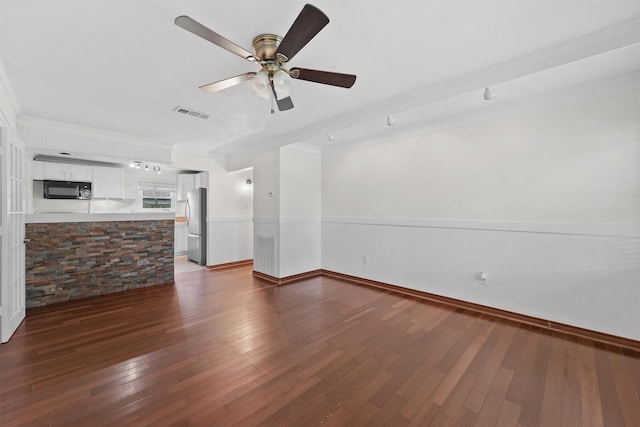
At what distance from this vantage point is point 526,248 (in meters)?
3.06

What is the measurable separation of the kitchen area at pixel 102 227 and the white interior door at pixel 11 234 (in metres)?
0.62

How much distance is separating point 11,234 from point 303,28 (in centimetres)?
355

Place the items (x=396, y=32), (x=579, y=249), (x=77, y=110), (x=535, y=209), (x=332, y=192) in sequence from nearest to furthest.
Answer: (x=396, y=32) < (x=579, y=249) < (x=535, y=209) < (x=77, y=110) < (x=332, y=192)

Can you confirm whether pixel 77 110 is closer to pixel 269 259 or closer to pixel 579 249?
pixel 269 259

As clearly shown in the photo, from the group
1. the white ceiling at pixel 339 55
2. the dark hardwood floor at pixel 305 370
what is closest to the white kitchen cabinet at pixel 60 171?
the white ceiling at pixel 339 55

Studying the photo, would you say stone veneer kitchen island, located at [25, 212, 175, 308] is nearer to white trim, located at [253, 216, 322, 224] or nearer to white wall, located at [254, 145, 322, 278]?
white trim, located at [253, 216, 322, 224]

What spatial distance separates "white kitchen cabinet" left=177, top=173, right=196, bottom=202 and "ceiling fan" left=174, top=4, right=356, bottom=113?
4.79m

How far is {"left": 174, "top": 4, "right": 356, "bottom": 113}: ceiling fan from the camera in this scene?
1490 millimetres

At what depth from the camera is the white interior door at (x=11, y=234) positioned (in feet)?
8.34

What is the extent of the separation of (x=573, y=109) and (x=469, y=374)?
2.88 meters

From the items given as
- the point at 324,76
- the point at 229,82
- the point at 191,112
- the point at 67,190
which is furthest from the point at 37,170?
the point at 324,76

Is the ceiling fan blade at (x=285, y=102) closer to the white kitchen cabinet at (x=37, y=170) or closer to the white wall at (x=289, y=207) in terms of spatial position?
the white wall at (x=289, y=207)

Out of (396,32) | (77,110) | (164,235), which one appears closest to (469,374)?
(396,32)

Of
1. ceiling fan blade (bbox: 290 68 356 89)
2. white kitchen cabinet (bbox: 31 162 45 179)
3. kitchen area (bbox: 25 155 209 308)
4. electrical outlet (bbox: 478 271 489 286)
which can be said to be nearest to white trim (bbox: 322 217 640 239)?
electrical outlet (bbox: 478 271 489 286)
